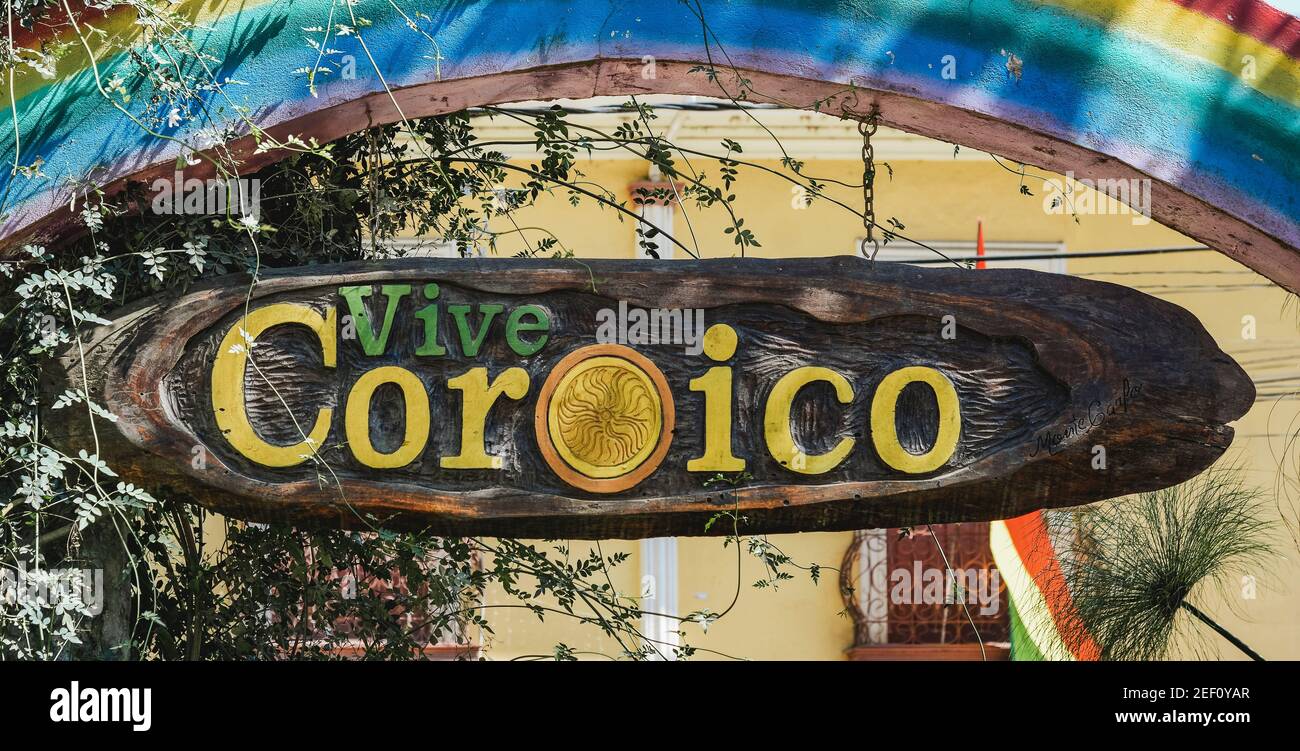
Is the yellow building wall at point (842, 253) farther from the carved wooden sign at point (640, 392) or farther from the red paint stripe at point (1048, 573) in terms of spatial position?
the carved wooden sign at point (640, 392)

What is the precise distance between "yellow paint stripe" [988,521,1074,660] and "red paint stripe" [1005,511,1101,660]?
0.09 feet

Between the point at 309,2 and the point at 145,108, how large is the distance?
427mm

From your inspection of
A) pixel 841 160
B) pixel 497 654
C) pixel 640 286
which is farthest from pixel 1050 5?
pixel 497 654

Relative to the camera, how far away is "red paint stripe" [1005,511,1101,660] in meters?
4.25

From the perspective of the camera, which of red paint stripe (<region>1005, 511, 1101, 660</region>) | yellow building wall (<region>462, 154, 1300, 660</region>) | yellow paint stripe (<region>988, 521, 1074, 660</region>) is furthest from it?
yellow building wall (<region>462, 154, 1300, 660</region>)
